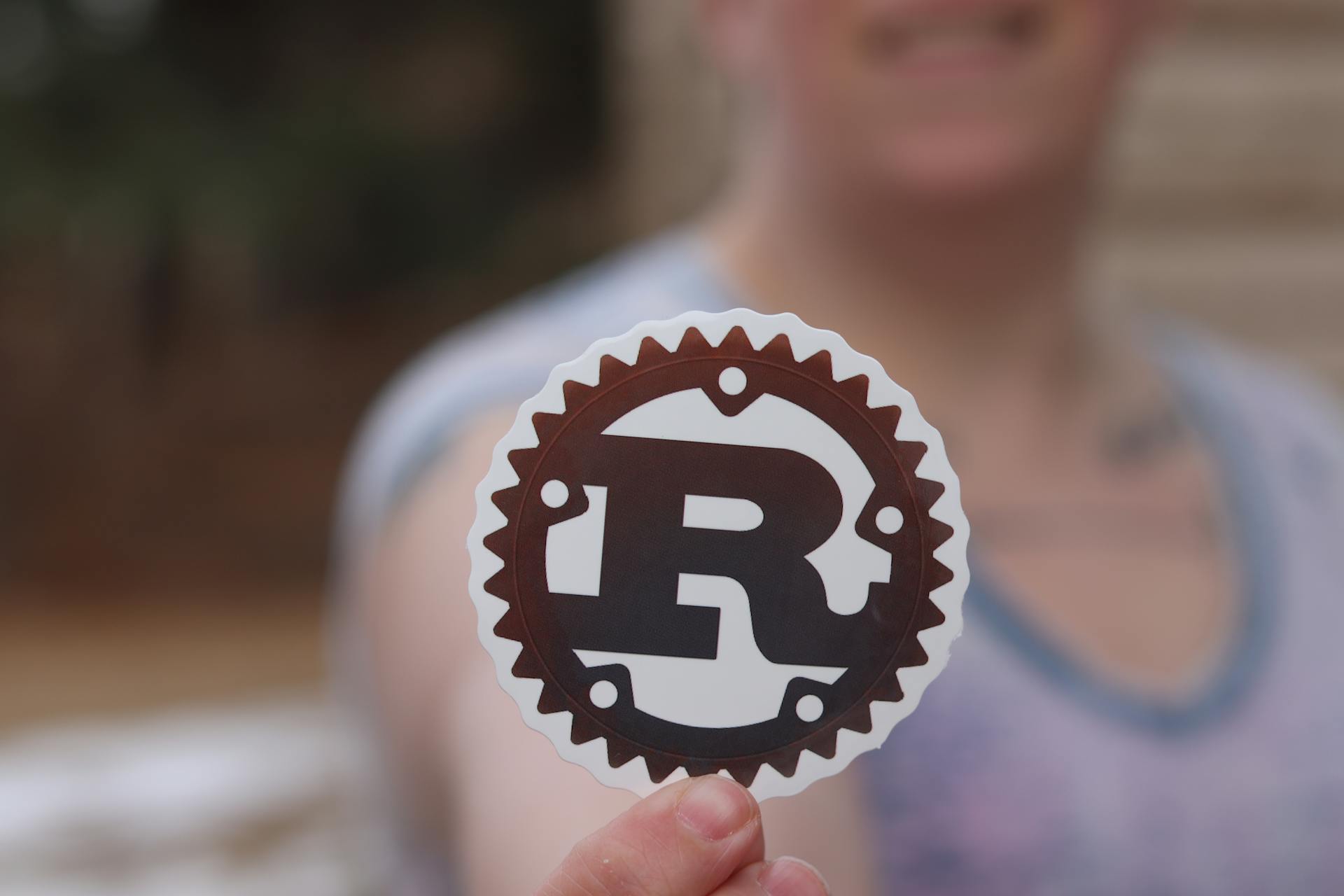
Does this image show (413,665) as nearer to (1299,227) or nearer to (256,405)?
(1299,227)

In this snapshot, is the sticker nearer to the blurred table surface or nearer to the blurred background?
the blurred table surface

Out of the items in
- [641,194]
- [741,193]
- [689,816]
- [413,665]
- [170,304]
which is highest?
[170,304]

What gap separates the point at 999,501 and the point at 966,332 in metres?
0.12

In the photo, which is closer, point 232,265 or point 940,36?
point 940,36

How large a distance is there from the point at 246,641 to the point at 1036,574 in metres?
3.27

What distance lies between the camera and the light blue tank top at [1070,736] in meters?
0.75

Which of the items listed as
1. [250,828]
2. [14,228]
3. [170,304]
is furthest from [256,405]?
[250,828]

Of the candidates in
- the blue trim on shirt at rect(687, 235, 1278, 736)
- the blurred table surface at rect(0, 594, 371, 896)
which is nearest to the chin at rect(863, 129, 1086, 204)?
the blue trim on shirt at rect(687, 235, 1278, 736)

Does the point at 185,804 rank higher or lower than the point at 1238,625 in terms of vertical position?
higher

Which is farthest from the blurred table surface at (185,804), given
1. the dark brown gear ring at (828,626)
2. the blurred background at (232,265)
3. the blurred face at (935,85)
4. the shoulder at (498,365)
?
the dark brown gear ring at (828,626)

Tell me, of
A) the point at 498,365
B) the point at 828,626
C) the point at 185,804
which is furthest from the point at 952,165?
the point at 185,804

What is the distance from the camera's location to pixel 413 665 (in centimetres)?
73

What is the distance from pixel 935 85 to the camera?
0.83 metres

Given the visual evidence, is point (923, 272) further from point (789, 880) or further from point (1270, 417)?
point (789, 880)
